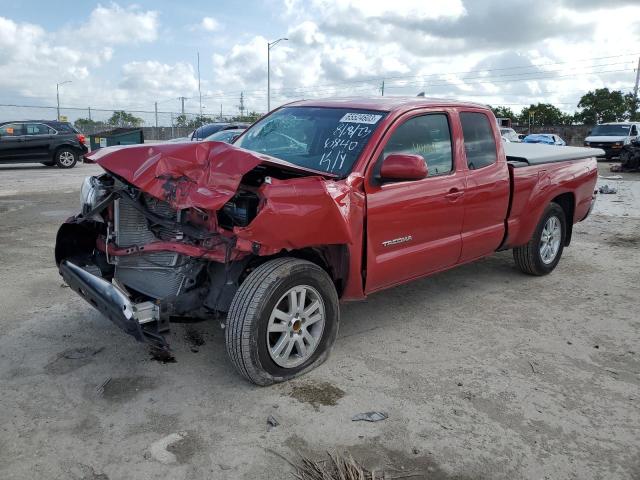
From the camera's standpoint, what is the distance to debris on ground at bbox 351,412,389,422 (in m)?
3.16

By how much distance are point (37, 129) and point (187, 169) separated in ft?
53.1

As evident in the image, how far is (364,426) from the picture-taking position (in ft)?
10.2

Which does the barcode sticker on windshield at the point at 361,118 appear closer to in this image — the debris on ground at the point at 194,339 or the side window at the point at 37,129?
the debris on ground at the point at 194,339

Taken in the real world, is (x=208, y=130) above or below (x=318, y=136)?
above

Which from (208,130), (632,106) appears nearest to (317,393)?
(208,130)

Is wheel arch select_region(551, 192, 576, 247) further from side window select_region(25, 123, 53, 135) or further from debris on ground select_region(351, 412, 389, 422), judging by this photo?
side window select_region(25, 123, 53, 135)

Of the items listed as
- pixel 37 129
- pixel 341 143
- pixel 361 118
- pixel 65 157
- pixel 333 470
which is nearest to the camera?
pixel 333 470

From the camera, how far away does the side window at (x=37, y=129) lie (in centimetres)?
1688

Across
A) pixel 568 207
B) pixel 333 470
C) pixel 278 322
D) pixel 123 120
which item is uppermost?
pixel 123 120

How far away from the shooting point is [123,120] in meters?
45.4

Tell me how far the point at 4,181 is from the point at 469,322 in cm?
1299

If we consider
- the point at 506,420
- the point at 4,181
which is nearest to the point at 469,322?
the point at 506,420

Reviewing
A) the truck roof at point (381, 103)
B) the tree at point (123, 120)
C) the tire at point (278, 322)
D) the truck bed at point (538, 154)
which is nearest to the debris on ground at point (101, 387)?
the tire at point (278, 322)

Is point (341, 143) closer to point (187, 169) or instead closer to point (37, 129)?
point (187, 169)
